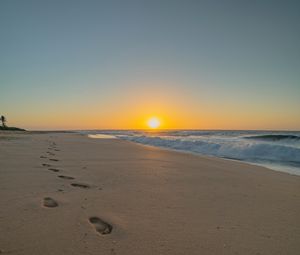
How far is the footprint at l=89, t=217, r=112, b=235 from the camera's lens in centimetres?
224

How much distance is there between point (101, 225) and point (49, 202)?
0.93m

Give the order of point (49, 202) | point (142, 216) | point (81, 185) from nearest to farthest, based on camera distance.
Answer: point (142, 216), point (49, 202), point (81, 185)

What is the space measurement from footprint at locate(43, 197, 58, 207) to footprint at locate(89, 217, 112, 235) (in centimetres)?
63

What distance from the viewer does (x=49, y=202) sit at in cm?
296

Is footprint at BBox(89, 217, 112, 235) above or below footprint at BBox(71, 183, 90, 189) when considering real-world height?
below

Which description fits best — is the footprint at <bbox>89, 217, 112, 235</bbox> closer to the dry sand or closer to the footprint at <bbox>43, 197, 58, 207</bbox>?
the dry sand

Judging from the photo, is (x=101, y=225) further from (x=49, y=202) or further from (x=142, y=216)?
(x=49, y=202)

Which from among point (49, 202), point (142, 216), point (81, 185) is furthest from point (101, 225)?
point (81, 185)

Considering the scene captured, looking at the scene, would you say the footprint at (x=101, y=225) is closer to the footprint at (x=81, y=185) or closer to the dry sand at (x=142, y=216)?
the dry sand at (x=142, y=216)

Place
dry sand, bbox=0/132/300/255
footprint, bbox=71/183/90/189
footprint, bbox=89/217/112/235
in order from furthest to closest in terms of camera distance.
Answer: footprint, bbox=71/183/90/189 < footprint, bbox=89/217/112/235 < dry sand, bbox=0/132/300/255

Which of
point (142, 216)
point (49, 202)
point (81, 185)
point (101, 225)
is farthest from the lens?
point (81, 185)

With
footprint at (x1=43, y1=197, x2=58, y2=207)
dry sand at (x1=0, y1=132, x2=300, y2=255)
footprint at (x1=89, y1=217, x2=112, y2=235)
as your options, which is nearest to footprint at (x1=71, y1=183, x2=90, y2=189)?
dry sand at (x1=0, y1=132, x2=300, y2=255)

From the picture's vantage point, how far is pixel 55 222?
7.75 feet

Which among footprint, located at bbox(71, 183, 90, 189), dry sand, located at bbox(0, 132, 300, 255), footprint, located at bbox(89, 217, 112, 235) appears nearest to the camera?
dry sand, located at bbox(0, 132, 300, 255)
